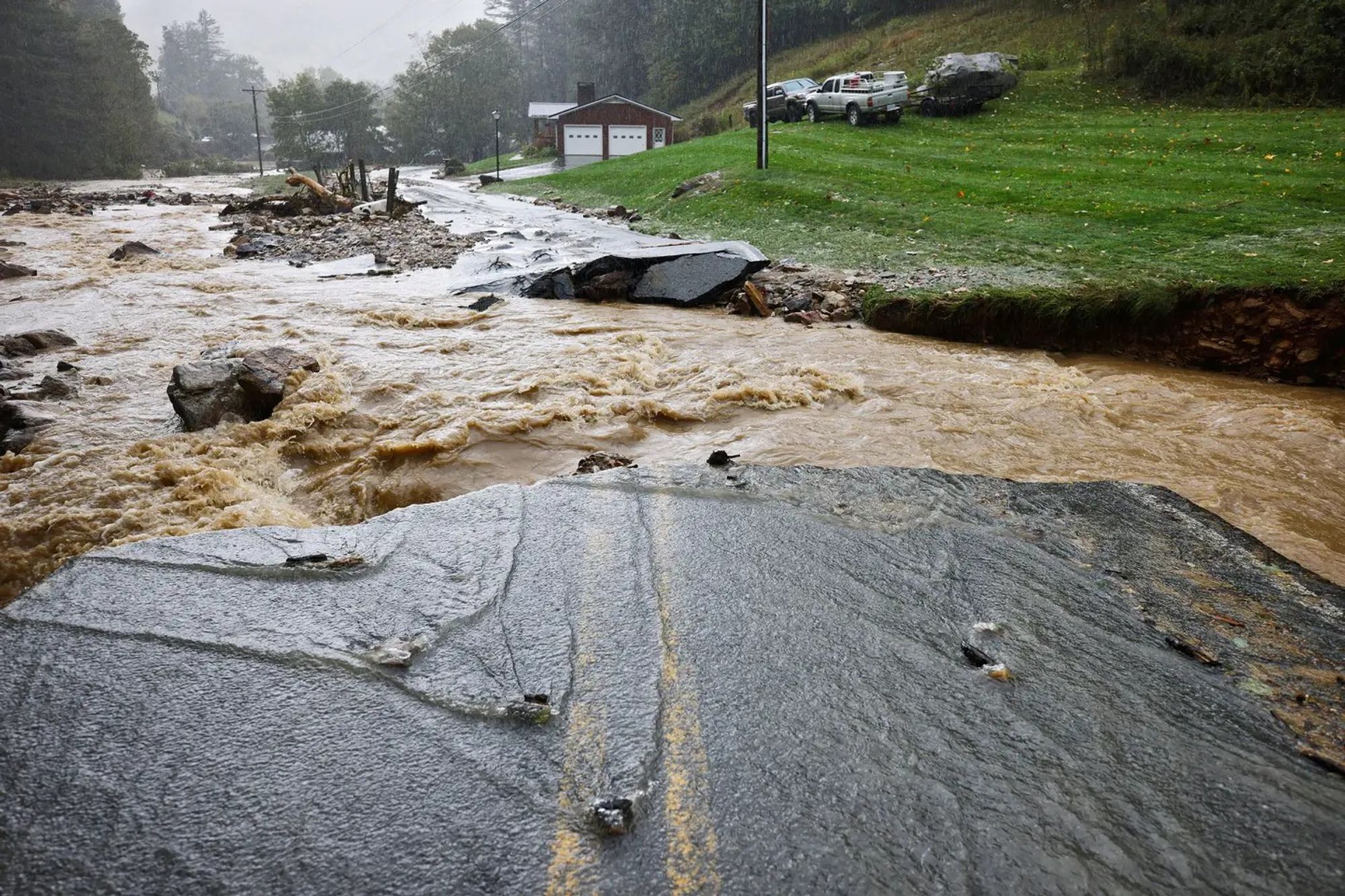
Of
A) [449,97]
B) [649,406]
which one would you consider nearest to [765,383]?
[649,406]

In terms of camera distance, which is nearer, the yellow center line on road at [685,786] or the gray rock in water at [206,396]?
the yellow center line on road at [685,786]

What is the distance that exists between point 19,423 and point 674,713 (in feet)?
21.6

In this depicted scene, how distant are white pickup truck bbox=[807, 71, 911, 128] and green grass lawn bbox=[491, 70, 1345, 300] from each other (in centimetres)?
74

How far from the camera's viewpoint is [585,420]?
22.0 feet

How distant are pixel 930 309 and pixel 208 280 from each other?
12225 mm

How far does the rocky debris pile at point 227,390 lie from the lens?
656 centimetres

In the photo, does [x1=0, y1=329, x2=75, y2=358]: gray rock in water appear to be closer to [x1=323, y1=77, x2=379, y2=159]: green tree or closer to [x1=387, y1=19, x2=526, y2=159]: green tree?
[x1=323, y1=77, x2=379, y2=159]: green tree

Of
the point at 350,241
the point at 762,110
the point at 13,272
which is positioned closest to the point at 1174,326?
the point at 762,110

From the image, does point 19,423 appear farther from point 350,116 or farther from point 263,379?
point 350,116

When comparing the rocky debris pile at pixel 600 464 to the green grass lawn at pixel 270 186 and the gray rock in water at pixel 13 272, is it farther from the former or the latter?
the green grass lawn at pixel 270 186

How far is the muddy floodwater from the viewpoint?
518 centimetres

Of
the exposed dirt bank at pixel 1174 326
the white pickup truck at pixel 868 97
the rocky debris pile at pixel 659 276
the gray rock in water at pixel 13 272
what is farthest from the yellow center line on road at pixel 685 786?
the white pickup truck at pixel 868 97

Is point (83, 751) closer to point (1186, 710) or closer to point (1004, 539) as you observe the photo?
point (1186, 710)

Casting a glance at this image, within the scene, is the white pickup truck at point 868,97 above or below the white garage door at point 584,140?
below
